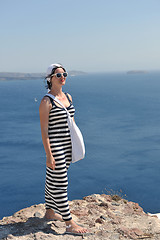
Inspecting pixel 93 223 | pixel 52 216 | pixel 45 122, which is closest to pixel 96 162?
pixel 93 223

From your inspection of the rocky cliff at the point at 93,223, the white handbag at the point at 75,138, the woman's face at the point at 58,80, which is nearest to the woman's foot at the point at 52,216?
the rocky cliff at the point at 93,223

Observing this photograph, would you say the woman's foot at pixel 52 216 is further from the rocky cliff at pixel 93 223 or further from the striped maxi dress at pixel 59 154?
the striped maxi dress at pixel 59 154

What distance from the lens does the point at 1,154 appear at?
105ft

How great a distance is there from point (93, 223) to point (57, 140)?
5.30 feet

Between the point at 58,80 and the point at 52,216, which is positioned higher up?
the point at 58,80

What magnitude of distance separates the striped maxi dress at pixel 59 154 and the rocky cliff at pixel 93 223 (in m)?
0.43

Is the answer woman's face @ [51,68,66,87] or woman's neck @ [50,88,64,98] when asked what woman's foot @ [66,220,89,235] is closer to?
woman's neck @ [50,88,64,98]

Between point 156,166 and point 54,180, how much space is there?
24.4m

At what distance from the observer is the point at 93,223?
422cm

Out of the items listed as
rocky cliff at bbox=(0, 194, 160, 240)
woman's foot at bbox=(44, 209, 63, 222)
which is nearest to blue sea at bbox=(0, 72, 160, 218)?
rocky cliff at bbox=(0, 194, 160, 240)

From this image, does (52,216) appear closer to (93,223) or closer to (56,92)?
(93,223)

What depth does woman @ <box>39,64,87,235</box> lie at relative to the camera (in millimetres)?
3393

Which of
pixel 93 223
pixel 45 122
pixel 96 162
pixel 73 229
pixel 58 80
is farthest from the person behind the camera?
pixel 96 162

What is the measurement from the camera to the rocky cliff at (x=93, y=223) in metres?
3.68
